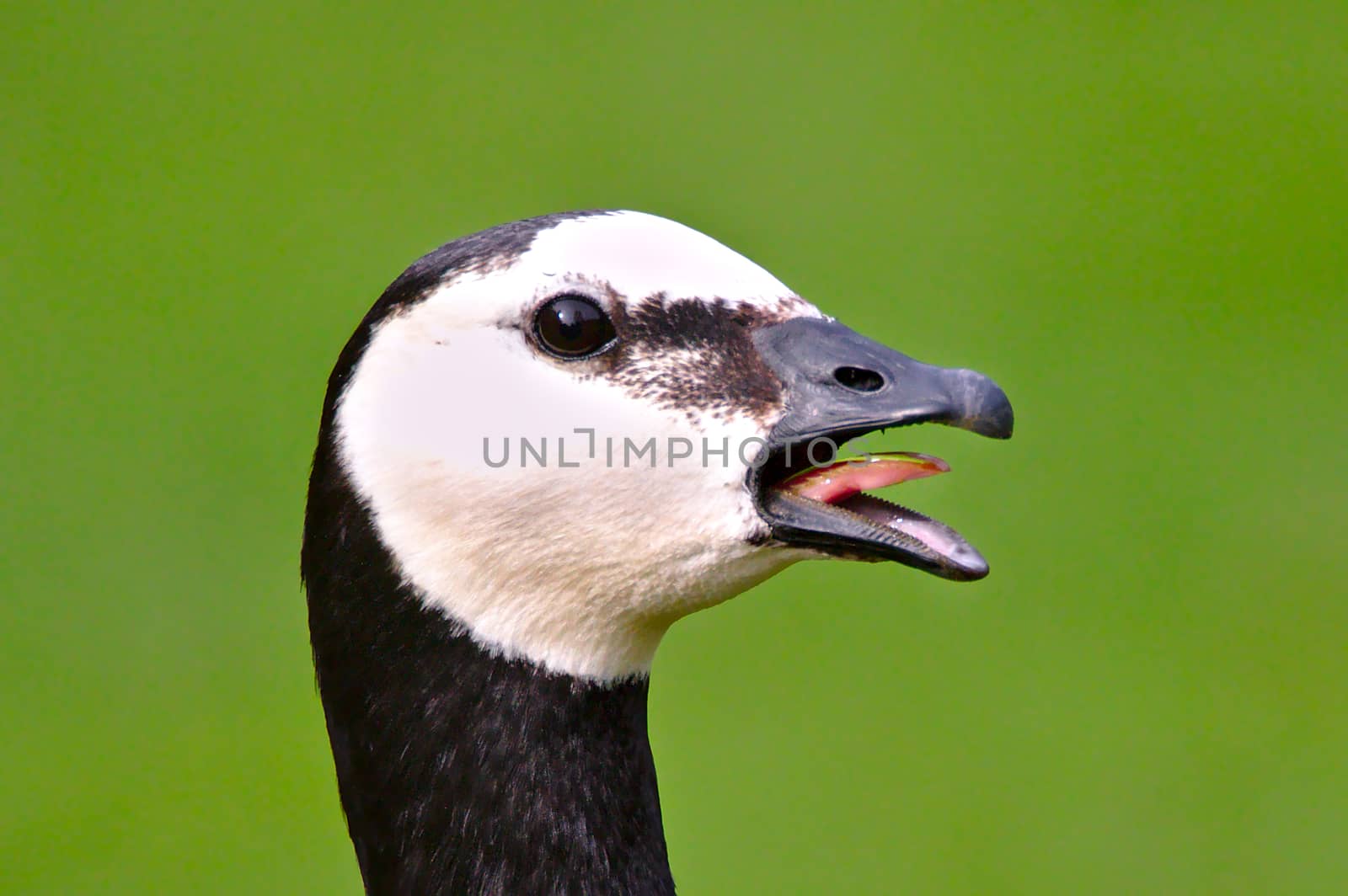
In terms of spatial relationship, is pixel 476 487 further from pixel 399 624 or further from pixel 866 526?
pixel 866 526

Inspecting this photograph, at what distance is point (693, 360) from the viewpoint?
4.99 feet

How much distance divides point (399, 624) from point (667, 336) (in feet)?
1.39

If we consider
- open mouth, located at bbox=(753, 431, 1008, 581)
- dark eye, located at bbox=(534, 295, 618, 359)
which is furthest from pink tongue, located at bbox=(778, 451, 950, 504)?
dark eye, located at bbox=(534, 295, 618, 359)

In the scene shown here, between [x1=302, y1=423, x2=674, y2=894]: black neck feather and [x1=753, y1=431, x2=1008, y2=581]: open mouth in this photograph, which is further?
[x1=302, y1=423, x2=674, y2=894]: black neck feather

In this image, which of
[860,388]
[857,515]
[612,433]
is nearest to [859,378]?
[860,388]

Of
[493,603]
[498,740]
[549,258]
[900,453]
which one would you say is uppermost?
[549,258]

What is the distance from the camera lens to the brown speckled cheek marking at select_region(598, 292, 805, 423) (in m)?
1.51

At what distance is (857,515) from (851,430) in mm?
89

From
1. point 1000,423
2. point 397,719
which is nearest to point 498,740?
point 397,719

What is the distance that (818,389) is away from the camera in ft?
4.98

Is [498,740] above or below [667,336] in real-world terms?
below

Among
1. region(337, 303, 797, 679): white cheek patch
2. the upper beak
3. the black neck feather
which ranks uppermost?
the upper beak

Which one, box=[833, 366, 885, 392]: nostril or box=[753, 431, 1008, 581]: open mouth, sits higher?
box=[833, 366, 885, 392]: nostril

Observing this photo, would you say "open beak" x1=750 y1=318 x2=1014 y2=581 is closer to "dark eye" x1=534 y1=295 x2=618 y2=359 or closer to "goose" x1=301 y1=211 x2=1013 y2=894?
"goose" x1=301 y1=211 x2=1013 y2=894
